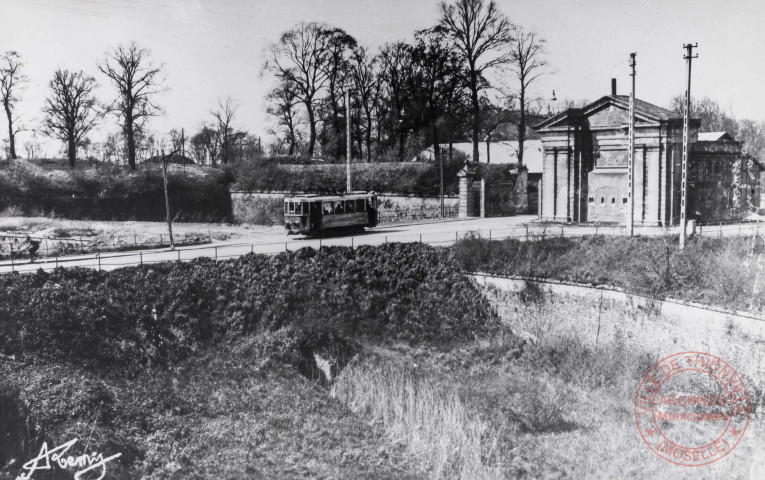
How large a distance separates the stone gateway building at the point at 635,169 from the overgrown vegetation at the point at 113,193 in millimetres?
24190

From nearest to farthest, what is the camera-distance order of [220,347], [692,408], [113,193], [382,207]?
[692,408], [220,347], [382,207], [113,193]

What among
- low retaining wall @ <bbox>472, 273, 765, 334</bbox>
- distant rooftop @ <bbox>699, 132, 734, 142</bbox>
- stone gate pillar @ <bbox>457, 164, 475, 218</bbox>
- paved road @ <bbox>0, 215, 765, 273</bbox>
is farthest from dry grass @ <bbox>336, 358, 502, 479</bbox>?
distant rooftop @ <bbox>699, 132, 734, 142</bbox>

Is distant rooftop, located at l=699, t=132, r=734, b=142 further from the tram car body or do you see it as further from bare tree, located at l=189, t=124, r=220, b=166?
bare tree, located at l=189, t=124, r=220, b=166

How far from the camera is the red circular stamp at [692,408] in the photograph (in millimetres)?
14410

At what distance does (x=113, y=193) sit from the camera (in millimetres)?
43125

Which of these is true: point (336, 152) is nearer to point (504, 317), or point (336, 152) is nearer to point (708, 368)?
point (504, 317)

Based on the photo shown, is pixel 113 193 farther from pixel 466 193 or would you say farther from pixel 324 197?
pixel 466 193

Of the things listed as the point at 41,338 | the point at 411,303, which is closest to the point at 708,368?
the point at 411,303

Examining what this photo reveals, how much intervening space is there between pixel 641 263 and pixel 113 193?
114ft

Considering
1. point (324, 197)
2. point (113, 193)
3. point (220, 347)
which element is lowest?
point (220, 347)

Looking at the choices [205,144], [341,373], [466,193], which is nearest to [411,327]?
[341,373]

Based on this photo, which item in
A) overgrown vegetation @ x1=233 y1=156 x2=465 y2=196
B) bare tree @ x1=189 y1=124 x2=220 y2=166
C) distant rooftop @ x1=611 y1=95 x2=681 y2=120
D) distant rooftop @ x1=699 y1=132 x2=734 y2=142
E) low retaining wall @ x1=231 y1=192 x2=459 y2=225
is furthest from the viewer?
bare tree @ x1=189 y1=124 x2=220 y2=166

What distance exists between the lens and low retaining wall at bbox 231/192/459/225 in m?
40.6

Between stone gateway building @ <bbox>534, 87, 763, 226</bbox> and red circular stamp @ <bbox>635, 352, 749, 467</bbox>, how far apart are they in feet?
52.1
